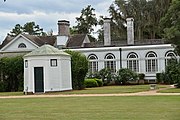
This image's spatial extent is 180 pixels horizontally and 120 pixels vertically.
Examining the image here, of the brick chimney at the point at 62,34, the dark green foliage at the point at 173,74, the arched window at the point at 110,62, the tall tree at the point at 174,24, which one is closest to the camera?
the tall tree at the point at 174,24

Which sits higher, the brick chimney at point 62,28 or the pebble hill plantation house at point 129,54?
the brick chimney at point 62,28

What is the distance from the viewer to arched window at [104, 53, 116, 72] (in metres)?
54.2

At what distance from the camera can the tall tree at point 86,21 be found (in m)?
81.6

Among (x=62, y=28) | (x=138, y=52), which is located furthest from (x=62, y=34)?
(x=138, y=52)

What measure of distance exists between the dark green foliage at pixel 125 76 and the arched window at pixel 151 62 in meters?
2.46

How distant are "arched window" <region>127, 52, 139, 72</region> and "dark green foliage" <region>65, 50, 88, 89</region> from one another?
13.3 meters

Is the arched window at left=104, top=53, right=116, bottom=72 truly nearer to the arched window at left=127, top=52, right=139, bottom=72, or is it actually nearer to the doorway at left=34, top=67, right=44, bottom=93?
the arched window at left=127, top=52, right=139, bottom=72

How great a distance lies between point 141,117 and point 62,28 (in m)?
46.1

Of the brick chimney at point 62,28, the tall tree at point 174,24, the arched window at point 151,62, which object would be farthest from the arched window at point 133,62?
the tall tree at point 174,24

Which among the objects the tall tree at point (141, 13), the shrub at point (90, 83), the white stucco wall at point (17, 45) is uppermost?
the tall tree at point (141, 13)

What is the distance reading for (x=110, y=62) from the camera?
54281 mm

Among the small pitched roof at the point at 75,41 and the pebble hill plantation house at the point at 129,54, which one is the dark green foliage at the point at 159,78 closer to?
the pebble hill plantation house at the point at 129,54

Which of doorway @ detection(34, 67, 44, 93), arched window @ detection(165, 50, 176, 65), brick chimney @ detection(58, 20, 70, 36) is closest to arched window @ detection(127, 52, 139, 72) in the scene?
arched window @ detection(165, 50, 176, 65)

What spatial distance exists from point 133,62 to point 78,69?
48.9 feet
